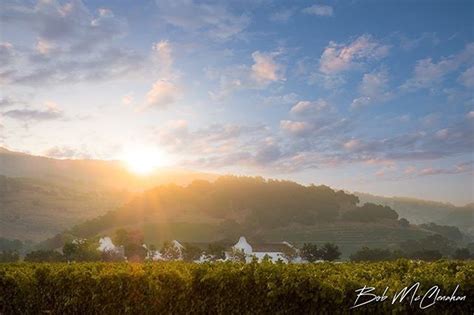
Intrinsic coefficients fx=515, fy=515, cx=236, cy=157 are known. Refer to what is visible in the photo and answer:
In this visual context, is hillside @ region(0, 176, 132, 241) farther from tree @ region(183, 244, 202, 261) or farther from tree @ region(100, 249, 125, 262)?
tree @ region(183, 244, 202, 261)

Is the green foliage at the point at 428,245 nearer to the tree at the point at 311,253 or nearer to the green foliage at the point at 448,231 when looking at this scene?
the tree at the point at 311,253

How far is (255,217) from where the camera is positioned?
135 meters

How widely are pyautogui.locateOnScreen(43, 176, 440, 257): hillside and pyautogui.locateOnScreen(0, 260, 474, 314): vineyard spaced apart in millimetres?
99465

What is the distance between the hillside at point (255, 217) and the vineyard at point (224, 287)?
99465mm

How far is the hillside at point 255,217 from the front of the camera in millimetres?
121250

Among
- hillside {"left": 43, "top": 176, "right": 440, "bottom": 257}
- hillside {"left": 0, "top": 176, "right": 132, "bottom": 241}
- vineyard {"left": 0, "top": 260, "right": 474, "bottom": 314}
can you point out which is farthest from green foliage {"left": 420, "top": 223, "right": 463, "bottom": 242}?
vineyard {"left": 0, "top": 260, "right": 474, "bottom": 314}

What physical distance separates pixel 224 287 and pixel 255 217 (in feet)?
408

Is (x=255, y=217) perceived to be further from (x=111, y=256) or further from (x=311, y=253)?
(x=111, y=256)

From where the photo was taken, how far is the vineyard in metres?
9.99

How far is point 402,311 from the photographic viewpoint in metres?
9.71

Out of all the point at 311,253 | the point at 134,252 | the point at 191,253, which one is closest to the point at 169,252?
the point at 191,253

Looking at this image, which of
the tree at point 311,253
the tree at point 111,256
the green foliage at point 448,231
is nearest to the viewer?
the tree at point 111,256

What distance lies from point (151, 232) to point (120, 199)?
62627mm

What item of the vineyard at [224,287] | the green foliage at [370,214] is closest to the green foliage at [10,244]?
the green foliage at [370,214]
